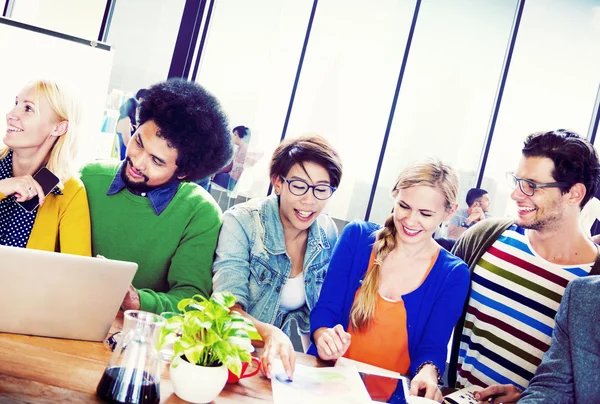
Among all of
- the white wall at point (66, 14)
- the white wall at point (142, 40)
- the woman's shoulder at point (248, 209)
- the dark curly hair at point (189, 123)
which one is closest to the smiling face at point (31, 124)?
the dark curly hair at point (189, 123)

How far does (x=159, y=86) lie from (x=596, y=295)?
1.76 meters

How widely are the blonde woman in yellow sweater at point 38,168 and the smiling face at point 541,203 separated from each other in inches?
65.4

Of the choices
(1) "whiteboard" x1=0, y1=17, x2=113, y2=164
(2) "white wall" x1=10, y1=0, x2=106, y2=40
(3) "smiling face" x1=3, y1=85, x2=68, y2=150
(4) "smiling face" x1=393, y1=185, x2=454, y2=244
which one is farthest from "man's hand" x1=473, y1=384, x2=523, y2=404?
(2) "white wall" x1=10, y1=0, x2=106, y2=40

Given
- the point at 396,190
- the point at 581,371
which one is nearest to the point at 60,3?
the point at 396,190

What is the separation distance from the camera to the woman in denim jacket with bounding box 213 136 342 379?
2070 millimetres

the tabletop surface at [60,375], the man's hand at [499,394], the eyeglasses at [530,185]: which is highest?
the eyeglasses at [530,185]

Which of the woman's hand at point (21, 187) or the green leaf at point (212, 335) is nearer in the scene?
the green leaf at point (212, 335)

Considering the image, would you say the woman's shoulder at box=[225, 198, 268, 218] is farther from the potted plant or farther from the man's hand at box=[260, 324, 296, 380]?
the potted plant

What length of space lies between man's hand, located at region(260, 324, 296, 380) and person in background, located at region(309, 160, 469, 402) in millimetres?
410

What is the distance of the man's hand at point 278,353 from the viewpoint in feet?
4.51

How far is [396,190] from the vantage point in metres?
2.09

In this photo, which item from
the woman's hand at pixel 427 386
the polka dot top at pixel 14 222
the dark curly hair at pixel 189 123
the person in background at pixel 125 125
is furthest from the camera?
the person in background at pixel 125 125

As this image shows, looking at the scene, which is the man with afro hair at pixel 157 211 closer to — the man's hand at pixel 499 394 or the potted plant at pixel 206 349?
the potted plant at pixel 206 349

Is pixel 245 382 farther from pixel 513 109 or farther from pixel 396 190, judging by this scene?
pixel 513 109
